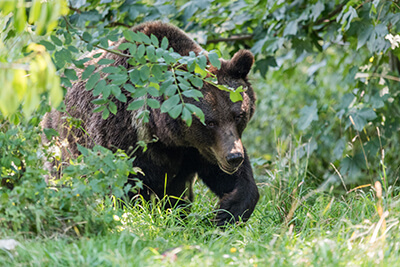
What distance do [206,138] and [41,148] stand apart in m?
1.35

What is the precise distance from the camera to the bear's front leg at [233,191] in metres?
4.37

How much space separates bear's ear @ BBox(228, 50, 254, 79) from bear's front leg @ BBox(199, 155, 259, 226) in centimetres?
73

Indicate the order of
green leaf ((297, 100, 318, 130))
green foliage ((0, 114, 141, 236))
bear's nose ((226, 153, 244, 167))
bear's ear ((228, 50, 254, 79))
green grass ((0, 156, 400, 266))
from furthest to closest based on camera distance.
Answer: green leaf ((297, 100, 318, 130)), bear's ear ((228, 50, 254, 79)), bear's nose ((226, 153, 244, 167)), green foliage ((0, 114, 141, 236)), green grass ((0, 156, 400, 266))

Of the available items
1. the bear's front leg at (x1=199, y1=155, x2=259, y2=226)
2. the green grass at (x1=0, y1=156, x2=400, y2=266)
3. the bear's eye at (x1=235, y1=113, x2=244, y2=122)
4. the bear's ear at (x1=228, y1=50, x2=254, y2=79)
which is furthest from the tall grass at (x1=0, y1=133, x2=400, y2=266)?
the bear's ear at (x1=228, y1=50, x2=254, y2=79)

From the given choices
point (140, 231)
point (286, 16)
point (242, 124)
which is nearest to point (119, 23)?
point (286, 16)

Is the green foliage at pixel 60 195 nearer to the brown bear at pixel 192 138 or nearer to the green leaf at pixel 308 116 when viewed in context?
the brown bear at pixel 192 138

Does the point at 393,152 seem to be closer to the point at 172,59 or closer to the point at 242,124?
the point at 242,124

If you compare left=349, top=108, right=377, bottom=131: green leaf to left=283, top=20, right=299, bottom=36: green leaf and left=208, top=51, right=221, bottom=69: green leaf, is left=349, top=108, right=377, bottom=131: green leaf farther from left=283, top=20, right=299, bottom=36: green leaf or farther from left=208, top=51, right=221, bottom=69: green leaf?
left=208, top=51, right=221, bottom=69: green leaf

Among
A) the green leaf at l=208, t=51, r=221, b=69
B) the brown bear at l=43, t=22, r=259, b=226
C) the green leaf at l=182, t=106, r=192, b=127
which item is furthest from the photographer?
the brown bear at l=43, t=22, r=259, b=226

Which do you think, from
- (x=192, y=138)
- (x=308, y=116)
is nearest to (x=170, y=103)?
(x=192, y=138)

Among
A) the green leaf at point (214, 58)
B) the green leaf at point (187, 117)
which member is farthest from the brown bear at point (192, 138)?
the green leaf at point (187, 117)

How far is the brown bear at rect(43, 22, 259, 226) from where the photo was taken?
4.40 m

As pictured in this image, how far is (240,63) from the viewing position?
15.4ft

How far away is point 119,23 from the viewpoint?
6.48m
